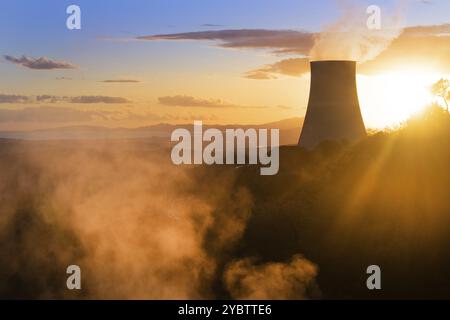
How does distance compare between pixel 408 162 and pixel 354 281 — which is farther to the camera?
pixel 408 162

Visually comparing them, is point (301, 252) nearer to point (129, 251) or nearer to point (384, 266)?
point (384, 266)

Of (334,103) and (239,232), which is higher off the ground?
(334,103)

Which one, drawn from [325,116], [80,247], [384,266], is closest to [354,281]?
[384,266]

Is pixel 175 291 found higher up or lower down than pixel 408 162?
lower down

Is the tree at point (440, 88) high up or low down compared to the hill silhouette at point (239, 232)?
up

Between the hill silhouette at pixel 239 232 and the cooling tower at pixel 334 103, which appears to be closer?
the hill silhouette at pixel 239 232

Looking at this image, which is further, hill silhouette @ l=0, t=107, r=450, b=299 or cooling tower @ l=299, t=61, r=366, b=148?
cooling tower @ l=299, t=61, r=366, b=148

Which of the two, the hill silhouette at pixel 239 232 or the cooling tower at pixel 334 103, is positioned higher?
the cooling tower at pixel 334 103

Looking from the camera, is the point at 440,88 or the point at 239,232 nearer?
the point at 239,232
